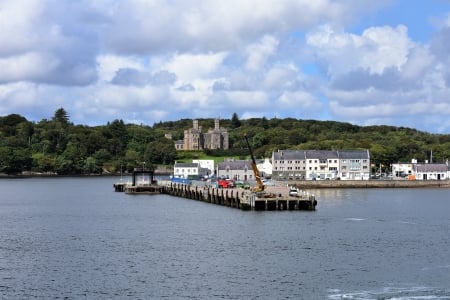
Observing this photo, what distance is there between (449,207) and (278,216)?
26.4 metres

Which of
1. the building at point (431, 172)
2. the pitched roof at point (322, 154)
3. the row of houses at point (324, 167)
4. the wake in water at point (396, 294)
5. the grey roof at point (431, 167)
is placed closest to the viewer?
the wake in water at point (396, 294)

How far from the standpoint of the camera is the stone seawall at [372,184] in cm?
14550

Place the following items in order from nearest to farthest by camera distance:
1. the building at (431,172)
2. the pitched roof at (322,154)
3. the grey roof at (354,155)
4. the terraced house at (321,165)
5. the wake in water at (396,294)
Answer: the wake in water at (396,294), the building at (431,172), the terraced house at (321,165), the grey roof at (354,155), the pitched roof at (322,154)

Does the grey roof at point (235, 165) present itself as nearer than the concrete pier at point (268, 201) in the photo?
No

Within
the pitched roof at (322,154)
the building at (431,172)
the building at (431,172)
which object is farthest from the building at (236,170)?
the building at (431,172)

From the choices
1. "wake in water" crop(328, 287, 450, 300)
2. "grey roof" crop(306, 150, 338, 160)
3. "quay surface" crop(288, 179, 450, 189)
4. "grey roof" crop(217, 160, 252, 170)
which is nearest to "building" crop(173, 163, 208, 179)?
"grey roof" crop(217, 160, 252, 170)

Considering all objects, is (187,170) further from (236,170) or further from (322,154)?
(322,154)

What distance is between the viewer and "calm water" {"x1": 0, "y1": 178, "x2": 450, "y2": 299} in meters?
41.1

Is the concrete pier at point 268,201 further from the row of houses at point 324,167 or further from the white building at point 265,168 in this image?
the white building at point 265,168

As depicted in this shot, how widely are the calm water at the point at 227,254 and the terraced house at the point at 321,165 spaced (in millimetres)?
70991

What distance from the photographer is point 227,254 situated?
52656mm

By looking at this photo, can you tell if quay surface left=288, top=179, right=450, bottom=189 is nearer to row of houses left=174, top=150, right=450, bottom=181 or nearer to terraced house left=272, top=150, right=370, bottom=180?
row of houses left=174, top=150, right=450, bottom=181

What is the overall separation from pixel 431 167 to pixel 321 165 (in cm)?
2133

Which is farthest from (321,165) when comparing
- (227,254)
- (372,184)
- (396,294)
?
(396,294)
